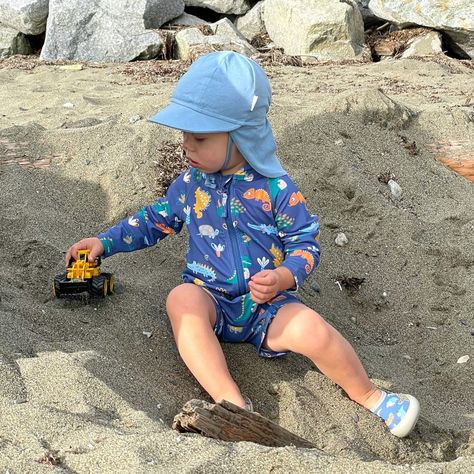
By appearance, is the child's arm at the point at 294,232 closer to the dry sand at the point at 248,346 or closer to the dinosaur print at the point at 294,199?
the dinosaur print at the point at 294,199

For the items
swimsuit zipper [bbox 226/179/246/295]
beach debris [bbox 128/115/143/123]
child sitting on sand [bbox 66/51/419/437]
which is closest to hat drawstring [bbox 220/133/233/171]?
child sitting on sand [bbox 66/51/419/437]

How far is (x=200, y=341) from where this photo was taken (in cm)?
326

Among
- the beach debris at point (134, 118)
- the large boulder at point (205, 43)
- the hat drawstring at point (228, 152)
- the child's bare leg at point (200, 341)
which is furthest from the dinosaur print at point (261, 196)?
the large boulder at point (205, 43)

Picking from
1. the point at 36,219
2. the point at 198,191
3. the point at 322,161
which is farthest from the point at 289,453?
the point at 322,161

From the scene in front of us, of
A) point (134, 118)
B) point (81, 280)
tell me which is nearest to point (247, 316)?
point (81, 280)

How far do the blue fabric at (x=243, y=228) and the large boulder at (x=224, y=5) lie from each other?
764 cm

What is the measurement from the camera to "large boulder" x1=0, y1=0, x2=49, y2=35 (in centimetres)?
981

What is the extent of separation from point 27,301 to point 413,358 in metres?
1.79

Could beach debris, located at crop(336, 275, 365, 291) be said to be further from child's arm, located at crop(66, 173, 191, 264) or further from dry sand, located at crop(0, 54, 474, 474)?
child's arm, located at crop(66, 173, 191, 264)

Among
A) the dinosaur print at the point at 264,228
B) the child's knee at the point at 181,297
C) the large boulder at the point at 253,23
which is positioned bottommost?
the large boulder at the point at 253,23

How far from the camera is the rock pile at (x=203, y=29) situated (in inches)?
372

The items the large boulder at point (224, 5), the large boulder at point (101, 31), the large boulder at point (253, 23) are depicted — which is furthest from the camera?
the large boulder at point (224, 5)

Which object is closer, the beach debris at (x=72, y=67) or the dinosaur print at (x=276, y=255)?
the dinosaur print at (x=276, y=255)

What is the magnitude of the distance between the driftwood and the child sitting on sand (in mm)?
363
